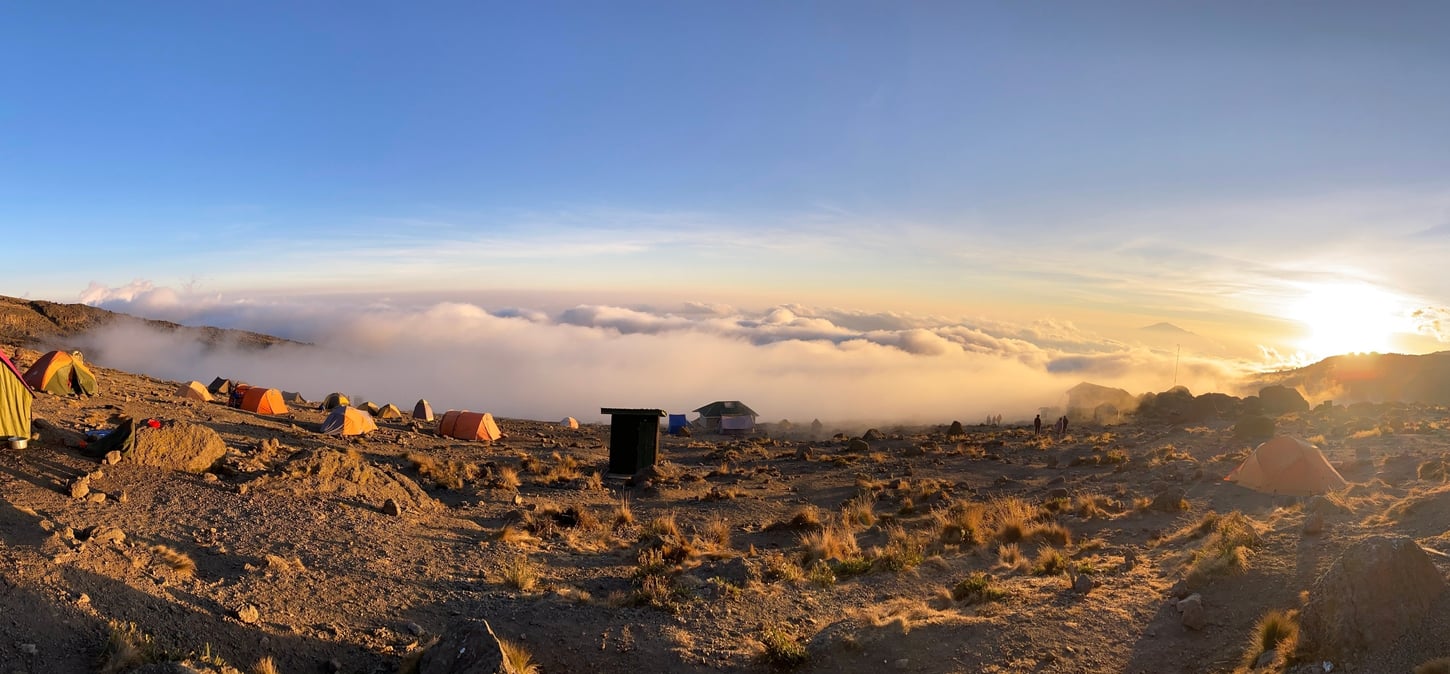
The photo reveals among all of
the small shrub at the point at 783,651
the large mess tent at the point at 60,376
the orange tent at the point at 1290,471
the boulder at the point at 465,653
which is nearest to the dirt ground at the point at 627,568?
the small shrub at the point at 783,651

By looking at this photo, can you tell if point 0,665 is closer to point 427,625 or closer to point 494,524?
point 427,625

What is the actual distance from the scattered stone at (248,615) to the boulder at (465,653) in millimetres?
2162

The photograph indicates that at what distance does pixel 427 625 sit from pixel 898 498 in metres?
13.2

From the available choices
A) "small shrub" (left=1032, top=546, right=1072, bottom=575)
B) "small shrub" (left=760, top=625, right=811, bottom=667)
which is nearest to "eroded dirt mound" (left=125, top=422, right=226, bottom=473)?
"small shrub" (left=760, top=625, right=811, bottom=667)

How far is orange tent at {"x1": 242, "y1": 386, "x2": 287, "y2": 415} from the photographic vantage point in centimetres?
2970

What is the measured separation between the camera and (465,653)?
6.80 meters

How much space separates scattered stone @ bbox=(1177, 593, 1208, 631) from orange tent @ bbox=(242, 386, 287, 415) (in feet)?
103

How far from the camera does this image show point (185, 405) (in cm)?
2570

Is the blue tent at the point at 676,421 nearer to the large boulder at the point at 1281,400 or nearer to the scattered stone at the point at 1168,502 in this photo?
the large boulder at the point at 1281,400

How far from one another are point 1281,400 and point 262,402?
49.5 metres

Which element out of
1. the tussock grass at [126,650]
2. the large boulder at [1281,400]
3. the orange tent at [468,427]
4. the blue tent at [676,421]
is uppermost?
the large boulder at [1281,400]

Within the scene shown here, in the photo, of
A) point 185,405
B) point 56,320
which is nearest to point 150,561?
point 185,405

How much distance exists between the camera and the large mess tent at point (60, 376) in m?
24.5

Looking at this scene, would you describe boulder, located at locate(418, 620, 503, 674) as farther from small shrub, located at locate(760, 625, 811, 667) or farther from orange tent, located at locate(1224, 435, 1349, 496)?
orange tent, located at locate(1224, 435, 1349, 496)
